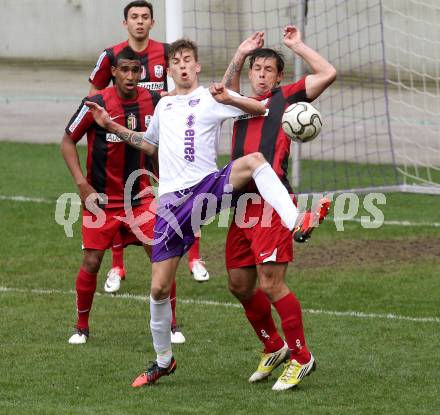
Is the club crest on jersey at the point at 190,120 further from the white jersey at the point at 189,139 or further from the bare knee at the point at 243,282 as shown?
the bare knee at the point at 243,282

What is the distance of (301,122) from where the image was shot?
24.2 feet

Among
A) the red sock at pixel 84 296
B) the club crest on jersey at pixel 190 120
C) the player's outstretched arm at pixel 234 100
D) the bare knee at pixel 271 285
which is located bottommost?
the red sock at pixel 84 296

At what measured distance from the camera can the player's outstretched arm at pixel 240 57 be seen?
316 inches

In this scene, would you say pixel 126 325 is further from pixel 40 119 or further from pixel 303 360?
pixel 40 119

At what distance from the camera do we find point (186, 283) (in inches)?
435

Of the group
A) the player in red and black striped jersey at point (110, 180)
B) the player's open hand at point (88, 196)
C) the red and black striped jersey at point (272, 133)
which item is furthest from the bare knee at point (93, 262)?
the red and black striped jersey at point (272, 133)

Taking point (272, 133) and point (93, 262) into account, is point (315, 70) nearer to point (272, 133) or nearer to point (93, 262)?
point (272, 133)

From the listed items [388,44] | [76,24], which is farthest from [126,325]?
[76,24]

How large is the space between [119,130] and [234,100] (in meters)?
1.10

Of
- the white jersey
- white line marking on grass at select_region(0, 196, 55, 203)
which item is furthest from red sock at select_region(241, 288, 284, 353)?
white line marking on grass at select_region(0, 196, 55, 203)

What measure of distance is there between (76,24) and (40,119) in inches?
344

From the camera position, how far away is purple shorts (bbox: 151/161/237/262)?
7.58m

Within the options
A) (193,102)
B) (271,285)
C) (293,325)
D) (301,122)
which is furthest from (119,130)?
(293,325)

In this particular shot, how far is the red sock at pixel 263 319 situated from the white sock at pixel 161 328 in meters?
0.56
